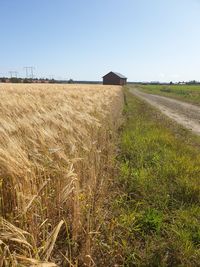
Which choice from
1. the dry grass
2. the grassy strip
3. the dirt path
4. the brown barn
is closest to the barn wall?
the brown barn

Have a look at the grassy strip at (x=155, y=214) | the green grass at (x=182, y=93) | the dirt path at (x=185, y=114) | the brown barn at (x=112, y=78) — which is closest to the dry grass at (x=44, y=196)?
the grassy strip at (x=155, y=214)

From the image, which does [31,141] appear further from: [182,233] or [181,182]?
[181,182]

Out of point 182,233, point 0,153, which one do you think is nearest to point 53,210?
point 0,153

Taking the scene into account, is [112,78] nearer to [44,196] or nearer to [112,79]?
[112,79]

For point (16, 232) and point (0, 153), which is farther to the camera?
point (0, 153)

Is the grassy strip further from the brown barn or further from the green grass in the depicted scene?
the brown barn

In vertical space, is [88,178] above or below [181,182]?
above

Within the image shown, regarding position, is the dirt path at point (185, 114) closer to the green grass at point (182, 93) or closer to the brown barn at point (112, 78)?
the green grass at point (182, 93)

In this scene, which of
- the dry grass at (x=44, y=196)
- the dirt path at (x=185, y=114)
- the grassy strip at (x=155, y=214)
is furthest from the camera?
the dirt path at (x=185, y=114)

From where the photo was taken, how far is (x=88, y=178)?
12.0ft

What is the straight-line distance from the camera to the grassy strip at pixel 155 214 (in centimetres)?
300

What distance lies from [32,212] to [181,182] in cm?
306

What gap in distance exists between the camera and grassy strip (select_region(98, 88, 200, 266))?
9.83 ft

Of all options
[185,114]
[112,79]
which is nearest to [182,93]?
[185,114]
